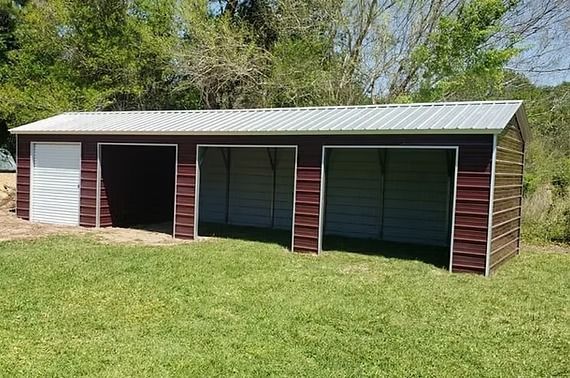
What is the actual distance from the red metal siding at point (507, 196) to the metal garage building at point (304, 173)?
0.03 m

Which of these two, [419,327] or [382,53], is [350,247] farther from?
[382,53]

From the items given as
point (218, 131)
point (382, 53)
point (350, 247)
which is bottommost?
point (350, 247)

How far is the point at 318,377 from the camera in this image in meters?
3.60

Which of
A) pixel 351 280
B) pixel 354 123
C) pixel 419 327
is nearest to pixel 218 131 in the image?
pixel 354 123

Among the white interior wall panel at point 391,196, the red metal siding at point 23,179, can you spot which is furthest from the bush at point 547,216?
the red metal siding at point 23,179

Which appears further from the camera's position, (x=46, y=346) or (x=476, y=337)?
(x=476, y=337)

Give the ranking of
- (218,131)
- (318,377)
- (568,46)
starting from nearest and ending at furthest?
(318,377) < (218,131) < (568,46)

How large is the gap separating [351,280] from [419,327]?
6.36 feet

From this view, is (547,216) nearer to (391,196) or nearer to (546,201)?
(546,201)

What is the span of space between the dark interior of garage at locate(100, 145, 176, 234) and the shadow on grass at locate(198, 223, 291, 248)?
2.81ft

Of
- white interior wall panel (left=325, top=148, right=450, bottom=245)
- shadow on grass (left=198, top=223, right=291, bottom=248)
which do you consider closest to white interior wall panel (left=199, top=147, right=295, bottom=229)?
shadow on grass (left=198, top=223, right=291, bottom=248)

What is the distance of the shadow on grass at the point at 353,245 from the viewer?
348 inches

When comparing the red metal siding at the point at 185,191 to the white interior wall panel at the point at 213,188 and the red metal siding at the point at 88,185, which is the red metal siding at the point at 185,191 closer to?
the red metal siding at the point at 88,185

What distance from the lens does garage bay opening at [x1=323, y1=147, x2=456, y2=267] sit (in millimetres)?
10188
